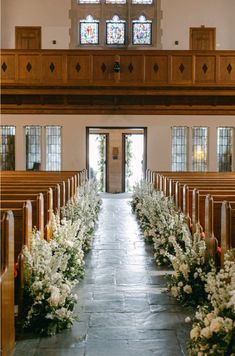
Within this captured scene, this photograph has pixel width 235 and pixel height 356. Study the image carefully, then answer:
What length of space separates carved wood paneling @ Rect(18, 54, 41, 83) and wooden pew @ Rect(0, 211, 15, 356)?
11.4 m

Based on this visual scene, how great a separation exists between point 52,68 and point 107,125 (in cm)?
246

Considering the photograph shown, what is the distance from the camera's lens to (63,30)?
A: 1759 cm

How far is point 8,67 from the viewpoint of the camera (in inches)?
582

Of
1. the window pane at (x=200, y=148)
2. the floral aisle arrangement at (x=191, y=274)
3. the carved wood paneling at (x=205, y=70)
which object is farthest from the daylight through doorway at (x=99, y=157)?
the floral aisle arrangement at (x=191, y=274)

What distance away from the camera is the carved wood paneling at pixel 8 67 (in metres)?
14.7

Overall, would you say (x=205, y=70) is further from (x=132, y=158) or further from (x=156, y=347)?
(x=156, y=347)

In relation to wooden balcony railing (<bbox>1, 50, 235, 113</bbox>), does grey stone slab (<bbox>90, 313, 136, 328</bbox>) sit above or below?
below

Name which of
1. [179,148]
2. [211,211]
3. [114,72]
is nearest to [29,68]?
[114,72]

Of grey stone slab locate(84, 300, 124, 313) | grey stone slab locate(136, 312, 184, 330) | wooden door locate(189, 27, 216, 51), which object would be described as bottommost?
grey stone slab locate(84, 300, 124, 313)

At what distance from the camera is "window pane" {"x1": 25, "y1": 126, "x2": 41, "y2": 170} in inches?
653

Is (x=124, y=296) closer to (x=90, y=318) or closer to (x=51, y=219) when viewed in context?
(x=90, y=318)

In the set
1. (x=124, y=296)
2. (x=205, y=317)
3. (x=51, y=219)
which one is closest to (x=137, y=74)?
(x=51, y=219)

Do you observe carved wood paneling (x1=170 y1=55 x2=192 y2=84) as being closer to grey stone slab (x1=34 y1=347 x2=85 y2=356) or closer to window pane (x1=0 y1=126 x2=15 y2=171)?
window pane (x1=0 y1=126 x2=15 y2=171)

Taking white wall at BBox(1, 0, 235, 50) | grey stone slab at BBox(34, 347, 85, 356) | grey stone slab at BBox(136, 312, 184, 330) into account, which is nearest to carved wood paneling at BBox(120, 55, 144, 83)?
white wall at BBox(1, 0, 235, 50)
